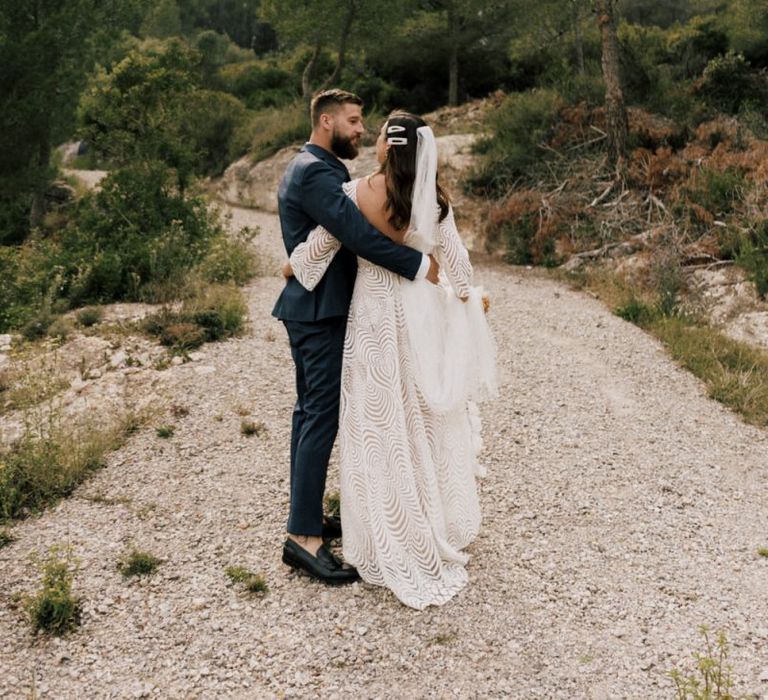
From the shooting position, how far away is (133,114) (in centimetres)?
1134

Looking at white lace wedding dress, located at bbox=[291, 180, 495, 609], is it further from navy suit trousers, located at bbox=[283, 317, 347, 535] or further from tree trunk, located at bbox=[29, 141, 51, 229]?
tree trunk, located at bbox=[29, 141, 51, 229]

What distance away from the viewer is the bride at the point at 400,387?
11.2 ft

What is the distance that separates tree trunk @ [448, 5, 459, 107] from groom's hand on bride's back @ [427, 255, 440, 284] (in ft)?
56.8

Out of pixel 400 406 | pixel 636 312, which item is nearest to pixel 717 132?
pixel 636 312

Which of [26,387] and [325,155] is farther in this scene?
[26,387]

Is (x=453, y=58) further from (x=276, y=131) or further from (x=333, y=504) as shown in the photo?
(x=333, y=504)

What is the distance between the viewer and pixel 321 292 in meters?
3.51

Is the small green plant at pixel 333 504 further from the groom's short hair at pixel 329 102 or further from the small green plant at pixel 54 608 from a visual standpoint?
the groom's short hair at pixel 329 102

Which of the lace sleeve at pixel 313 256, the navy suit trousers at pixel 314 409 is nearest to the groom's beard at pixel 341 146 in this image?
the lace sleeve at pixel 313 256

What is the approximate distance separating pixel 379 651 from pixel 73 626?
142 centimetres

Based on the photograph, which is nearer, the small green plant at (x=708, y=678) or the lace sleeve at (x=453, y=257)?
the small green plant at (x=708, y=678)

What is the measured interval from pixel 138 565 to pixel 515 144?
35.4ft

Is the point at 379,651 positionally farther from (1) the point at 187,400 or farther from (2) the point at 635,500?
(1) the point at 187,400

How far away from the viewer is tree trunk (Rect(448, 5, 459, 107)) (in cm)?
2006
